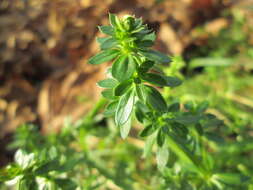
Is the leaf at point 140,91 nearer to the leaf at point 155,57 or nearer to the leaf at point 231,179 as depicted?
the leaf at point 155,57

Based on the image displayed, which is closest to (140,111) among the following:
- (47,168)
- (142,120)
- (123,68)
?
(142,120)

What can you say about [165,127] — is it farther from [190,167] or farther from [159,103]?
[190,167]

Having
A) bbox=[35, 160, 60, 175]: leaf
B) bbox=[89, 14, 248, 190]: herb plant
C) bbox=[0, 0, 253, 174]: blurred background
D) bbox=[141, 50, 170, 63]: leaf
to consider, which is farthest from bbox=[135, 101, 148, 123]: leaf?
bbox=[0, 0, 253, 174]: blurred background

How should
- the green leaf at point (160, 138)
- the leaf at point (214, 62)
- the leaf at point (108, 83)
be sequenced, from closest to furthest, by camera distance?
the leaf at point (108, 83) → the green leaf at point (160, 138) → the leaf at point (214, 62)

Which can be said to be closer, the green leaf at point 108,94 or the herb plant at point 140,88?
the herb plant at point 140,88

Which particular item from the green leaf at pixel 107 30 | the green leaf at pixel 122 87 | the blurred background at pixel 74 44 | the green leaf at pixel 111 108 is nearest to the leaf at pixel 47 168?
the green leaf at pixel 111 108

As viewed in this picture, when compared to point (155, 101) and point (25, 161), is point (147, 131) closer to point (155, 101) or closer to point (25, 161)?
point (155, 101)

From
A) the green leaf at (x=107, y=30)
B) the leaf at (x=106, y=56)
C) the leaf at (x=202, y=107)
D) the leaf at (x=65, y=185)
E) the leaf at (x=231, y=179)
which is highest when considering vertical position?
the green leaf at (x=107, y=30)

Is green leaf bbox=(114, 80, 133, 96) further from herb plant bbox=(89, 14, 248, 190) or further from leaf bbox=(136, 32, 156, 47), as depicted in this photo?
leaf bbox=(136, 32, 156, 47)
